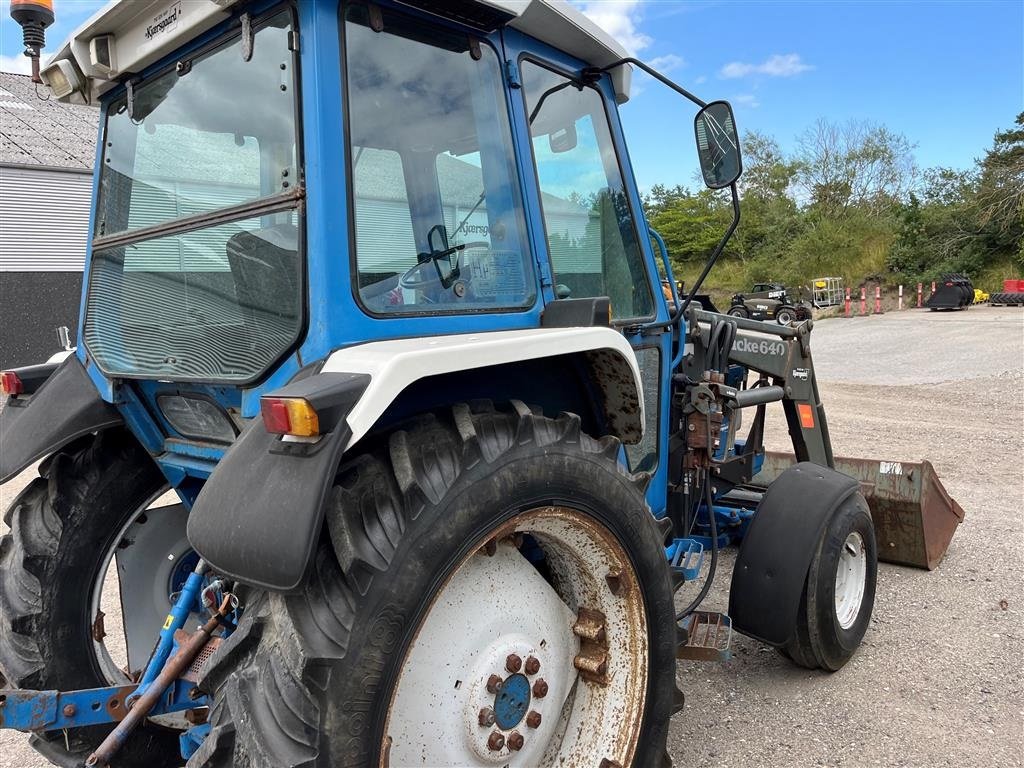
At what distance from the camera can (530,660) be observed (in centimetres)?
203

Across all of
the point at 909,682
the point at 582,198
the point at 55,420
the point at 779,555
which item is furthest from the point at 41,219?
the point at 909,682

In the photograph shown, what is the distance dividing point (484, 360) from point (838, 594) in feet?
7.78

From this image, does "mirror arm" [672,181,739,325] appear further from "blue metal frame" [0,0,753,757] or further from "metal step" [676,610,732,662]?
"metal step" [676,610,732,662]

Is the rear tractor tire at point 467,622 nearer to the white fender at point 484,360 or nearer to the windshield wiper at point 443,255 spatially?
the white fender at point 484,360

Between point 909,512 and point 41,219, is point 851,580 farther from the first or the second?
point 41,219

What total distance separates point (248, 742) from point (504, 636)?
73 centimetres

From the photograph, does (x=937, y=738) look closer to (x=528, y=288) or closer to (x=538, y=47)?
(x=528, y=288)

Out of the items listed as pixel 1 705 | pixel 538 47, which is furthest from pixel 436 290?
pixel 1 705

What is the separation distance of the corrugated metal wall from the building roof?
0.89 ft

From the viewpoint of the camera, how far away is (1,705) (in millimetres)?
1897

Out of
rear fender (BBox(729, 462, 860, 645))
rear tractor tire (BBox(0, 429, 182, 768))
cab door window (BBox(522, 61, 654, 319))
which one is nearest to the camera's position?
rear tractor tire (BBox(0, 429, 182, 768))

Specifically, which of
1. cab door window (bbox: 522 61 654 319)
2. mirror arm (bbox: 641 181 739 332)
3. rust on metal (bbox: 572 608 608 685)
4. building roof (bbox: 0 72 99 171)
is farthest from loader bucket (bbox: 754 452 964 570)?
building roof (bbox: 0 72 99 171)

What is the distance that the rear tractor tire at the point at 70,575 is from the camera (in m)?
2.28

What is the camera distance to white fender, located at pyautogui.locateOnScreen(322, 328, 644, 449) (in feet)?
5.03
